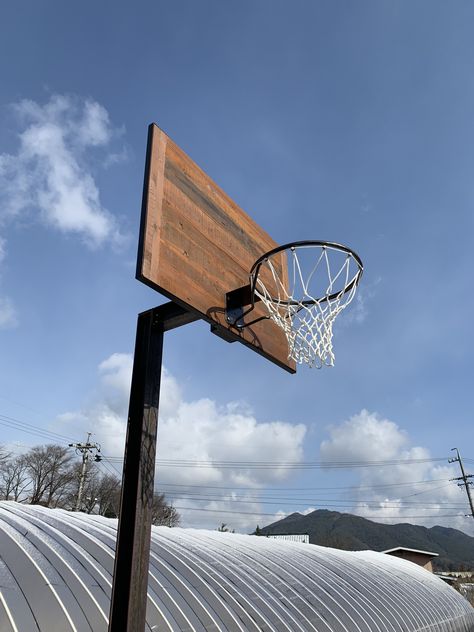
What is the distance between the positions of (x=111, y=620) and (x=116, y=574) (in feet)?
1.14

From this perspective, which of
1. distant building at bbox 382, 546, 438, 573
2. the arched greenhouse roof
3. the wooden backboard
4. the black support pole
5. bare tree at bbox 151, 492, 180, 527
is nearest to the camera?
the black support pole

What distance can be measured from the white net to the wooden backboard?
26 centimetres

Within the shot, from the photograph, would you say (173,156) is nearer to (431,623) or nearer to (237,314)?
(237,314)

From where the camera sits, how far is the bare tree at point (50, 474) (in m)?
56.9

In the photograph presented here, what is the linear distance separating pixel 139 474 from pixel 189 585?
4770mm

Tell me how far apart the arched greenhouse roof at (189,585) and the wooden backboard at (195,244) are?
381 cm

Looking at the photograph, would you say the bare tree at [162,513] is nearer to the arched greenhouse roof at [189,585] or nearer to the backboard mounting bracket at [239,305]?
the arched greenhouse roof at [189,585]

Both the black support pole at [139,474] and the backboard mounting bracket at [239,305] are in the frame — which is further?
the backboard mounting bracket at [239,305]

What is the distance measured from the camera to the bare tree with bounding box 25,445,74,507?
56906 mm

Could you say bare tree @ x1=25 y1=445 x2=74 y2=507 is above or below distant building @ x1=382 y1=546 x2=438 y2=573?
above

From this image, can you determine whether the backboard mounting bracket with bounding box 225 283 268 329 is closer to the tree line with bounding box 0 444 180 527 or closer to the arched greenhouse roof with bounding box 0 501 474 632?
the arched greenhouse roof with bounding box 0 501 474 632

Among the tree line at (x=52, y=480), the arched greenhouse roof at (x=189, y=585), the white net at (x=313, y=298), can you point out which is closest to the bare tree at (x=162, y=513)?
the tree line at (x=52, y=480)

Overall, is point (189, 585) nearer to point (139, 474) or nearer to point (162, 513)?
point (139, 474)

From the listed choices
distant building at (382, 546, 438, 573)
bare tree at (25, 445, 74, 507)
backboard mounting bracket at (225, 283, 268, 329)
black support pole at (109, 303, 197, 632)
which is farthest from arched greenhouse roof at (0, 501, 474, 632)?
bare tree at (25, 445, 74, 507)
